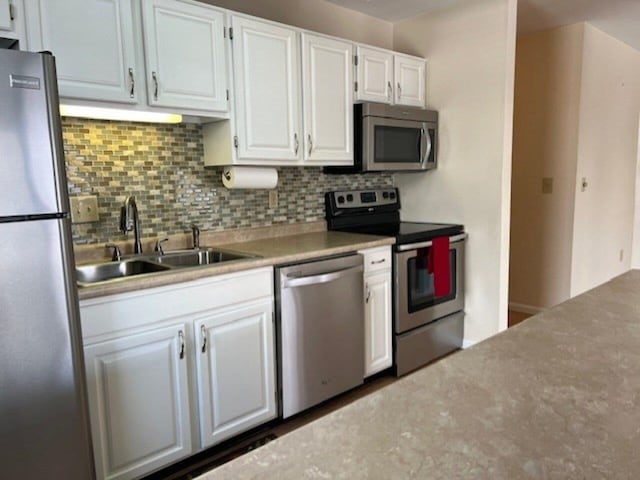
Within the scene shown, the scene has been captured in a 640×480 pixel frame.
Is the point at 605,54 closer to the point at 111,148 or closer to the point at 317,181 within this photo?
the point at 317,181

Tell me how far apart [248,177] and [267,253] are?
45 centimetres

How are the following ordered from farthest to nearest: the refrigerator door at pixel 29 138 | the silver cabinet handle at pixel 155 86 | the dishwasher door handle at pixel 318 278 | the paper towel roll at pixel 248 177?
the paper towel roll at pixel 248 177
the dishwasher door handle at pixel 318 278
the silver cabinet handle at pixel 155 86
the refrigerator door at pixel 29 138

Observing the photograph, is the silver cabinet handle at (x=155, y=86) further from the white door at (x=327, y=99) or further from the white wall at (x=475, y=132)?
the white wall at (x=475, y=132)

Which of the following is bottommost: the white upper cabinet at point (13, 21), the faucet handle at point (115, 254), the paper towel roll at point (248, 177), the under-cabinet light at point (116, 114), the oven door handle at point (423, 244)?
the oven door handle at point (423, 244)

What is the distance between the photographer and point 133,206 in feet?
7.04

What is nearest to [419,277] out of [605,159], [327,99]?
[327,99]

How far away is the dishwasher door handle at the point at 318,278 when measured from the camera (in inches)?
86.4

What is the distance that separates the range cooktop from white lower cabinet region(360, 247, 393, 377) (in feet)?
0.73

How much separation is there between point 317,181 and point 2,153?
204 cm

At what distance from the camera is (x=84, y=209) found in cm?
208

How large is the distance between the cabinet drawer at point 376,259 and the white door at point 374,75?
957 millimetres

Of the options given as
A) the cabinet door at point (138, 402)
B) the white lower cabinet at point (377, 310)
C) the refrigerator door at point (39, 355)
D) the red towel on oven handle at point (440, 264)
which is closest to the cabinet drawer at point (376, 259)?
the white lower cabinet at point (377, 310)

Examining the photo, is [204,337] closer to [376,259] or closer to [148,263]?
[148,263]

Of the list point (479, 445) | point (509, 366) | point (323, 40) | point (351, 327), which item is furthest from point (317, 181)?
point (479, 445)
